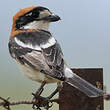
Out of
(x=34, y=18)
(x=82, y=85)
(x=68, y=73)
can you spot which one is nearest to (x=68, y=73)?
(x=68, y=73)

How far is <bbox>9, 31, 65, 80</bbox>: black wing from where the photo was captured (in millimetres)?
3760

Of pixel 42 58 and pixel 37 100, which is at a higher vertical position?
pixel 42 58

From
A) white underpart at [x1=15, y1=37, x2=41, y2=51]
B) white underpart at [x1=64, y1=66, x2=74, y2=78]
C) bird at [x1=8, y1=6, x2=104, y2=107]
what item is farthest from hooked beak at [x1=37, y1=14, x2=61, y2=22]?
white underpart at [x1=64, y1=66, x2=74, y2=78]

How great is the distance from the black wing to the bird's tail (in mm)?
59

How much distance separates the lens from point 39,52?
3.93 meters

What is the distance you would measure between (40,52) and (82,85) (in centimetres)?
48

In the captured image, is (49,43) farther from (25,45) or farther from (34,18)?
(34,18)

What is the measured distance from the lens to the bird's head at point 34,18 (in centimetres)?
418

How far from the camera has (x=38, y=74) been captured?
3.79m

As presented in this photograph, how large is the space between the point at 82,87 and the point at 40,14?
87 centimetres

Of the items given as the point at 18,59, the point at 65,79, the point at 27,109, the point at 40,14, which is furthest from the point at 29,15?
the point at 27,109

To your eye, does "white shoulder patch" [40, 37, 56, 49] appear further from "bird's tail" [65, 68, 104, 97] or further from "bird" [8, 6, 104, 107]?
"bird's tail" [65, 68, 104, 97]

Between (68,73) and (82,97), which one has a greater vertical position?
(68,73)

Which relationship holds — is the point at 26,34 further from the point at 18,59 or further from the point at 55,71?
the point at 55,71
